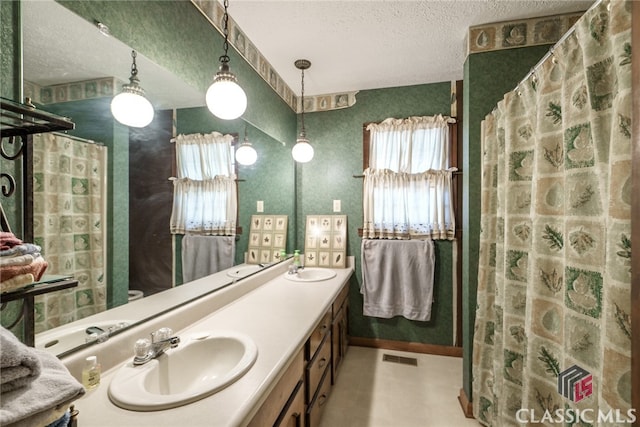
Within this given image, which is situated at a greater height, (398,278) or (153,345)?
(153,345)

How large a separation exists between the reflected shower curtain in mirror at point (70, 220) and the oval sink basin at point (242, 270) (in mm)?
822

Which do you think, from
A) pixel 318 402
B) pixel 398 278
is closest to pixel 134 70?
pixel 318 402

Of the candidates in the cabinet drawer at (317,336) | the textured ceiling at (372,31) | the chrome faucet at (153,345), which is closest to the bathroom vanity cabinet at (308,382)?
the cabinet drawer at (317,336)

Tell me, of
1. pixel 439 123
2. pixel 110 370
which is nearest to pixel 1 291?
pixel 110 370

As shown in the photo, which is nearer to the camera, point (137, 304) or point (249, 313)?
point (137, 304)

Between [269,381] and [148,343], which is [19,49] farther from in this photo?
[269,381]

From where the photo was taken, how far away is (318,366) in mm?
1581

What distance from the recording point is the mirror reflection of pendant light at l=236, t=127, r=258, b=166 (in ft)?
6.33

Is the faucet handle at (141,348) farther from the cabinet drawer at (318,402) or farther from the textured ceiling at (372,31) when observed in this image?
the textured ceiling at (372,31)

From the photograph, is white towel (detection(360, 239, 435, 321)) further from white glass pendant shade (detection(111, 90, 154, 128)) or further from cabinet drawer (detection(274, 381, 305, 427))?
white glass pendant shade (detection(111, 90, 154, 128))

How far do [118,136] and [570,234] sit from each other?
66.4 inches

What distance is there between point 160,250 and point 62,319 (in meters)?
0.43

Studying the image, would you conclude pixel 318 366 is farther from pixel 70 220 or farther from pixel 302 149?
pixel 302 149

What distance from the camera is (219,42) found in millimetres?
1597
